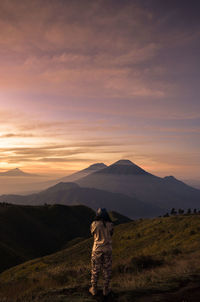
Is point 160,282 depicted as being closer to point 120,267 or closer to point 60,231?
point 120,267

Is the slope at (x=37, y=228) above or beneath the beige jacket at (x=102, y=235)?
beneath

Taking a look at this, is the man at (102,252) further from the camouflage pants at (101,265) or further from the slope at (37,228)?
the slope at (37,228)

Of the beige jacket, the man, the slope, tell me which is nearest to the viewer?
the man

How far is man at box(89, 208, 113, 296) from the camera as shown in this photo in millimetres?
9148

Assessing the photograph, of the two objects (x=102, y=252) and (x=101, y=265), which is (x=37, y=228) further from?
(x=102, y=252)

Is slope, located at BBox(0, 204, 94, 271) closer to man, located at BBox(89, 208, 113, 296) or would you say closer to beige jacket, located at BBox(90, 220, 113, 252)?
man, located at BBox(89, 208, 113, 296)

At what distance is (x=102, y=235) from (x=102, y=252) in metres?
0.61

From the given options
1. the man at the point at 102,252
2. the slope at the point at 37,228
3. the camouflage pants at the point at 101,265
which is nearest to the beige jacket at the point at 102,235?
the man at the point at 102,252

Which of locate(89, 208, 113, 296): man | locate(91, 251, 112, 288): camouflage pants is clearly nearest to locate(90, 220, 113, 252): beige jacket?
locate(89, 208, 113, 296): man

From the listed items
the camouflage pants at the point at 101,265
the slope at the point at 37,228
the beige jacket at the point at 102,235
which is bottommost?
the slope at the point at 37,228

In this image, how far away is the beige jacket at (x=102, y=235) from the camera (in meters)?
9.39

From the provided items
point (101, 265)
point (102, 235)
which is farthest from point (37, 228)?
point (102, 235)

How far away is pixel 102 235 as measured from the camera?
9.55 m

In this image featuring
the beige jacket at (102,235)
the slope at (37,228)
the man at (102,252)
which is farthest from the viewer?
the slope at (37,228)
